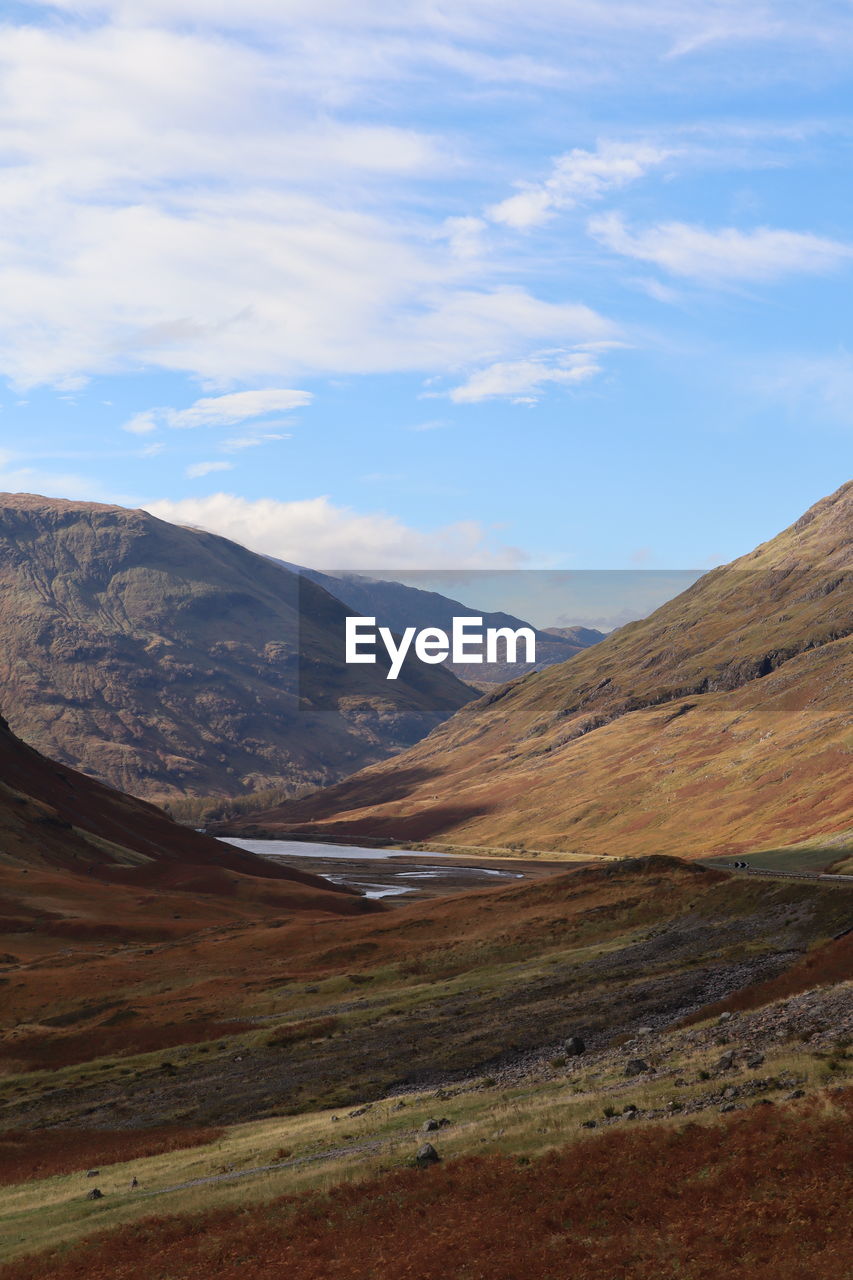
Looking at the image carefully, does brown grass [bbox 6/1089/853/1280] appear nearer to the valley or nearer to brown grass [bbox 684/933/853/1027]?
the valley

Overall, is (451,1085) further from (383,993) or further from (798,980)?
(383,993)

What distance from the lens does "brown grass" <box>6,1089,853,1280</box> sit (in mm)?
24281

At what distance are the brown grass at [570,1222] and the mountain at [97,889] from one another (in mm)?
81387

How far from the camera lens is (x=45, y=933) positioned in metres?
118

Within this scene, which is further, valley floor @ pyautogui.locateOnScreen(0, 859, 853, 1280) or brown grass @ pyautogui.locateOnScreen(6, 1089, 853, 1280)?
valley floor @ pyautogui.locateOnScreen(0, 859, 853, 1280)

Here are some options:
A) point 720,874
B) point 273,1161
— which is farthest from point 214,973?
point 273,1161

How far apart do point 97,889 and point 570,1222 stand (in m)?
125

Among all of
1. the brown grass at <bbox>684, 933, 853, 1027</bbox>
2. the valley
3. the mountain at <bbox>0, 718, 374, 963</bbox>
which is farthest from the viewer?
the mountain at <bbox>0, 718, 374, 963</bbox>

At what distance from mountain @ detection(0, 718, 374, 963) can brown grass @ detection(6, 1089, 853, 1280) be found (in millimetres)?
81387

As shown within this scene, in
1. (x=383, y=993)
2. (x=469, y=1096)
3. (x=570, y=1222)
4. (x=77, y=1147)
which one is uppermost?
(x=570, y=1222)

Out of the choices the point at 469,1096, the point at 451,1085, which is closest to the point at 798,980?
the point at 451,1085

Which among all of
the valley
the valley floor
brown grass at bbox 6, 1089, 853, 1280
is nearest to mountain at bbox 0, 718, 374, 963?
the valley

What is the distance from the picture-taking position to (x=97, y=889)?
142500mm

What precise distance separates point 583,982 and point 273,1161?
29.4 m
